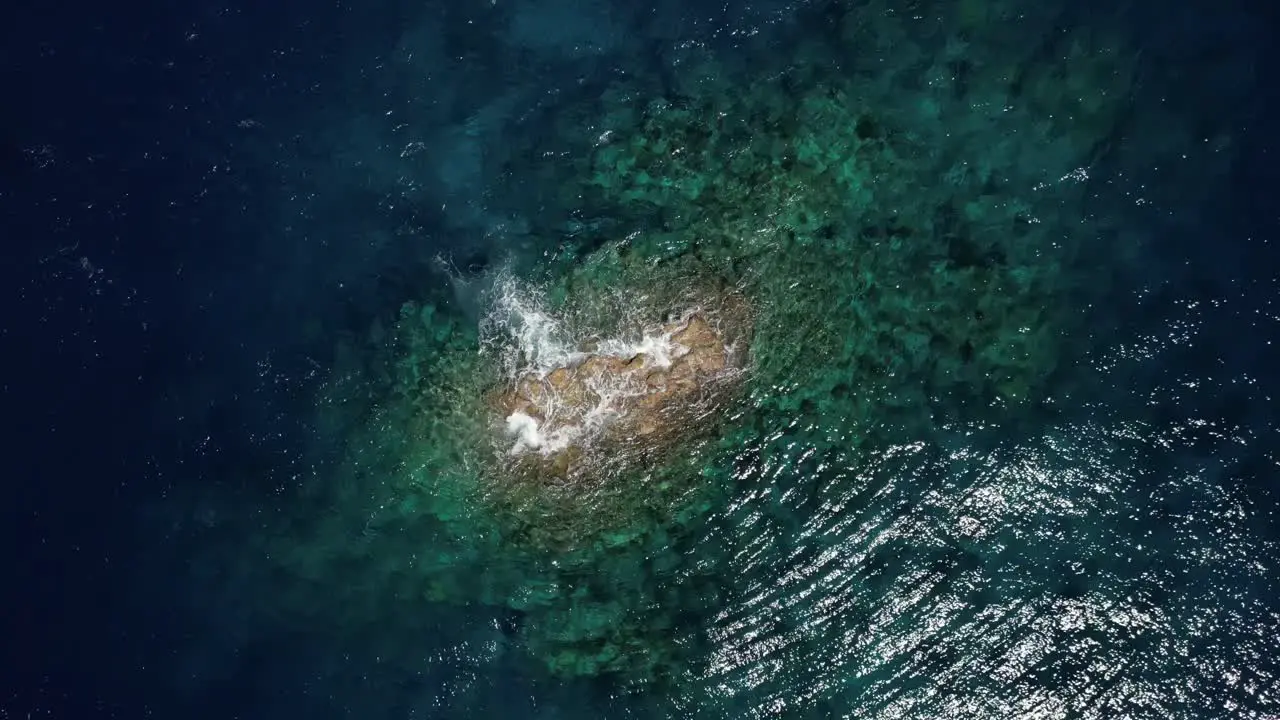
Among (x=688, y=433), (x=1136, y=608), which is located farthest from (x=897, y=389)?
(x=1136, y=608)

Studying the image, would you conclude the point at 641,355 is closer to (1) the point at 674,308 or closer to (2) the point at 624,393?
(2) the point at 624,393

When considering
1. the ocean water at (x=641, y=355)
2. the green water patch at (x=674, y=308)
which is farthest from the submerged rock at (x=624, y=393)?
the green water patch at (x=674, y=308)

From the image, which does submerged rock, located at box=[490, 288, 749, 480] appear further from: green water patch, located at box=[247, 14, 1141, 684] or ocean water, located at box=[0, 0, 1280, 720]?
green water patch, located at box=[247, 14, 1141, 684]

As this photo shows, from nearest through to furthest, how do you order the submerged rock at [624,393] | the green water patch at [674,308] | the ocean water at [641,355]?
the ocean water at [641,355] < the green water patch at [674,308] < the submerged rock at [624,393]

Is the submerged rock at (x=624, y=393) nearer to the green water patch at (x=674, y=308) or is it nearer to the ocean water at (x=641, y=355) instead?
the ocean water at (x=641, y=355)

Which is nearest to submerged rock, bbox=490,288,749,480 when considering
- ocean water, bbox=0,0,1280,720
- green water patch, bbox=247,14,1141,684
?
ocean water, bbox=0,0,1280,720

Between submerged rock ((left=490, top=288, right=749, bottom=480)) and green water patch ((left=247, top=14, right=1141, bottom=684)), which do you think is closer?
green water patch ((left=247, top=14, right=1141, bottom=684))

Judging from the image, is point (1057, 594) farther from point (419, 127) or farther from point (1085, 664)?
point (419, 127)

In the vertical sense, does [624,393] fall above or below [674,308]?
below

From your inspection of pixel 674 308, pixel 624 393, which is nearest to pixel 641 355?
pixel 624 393
